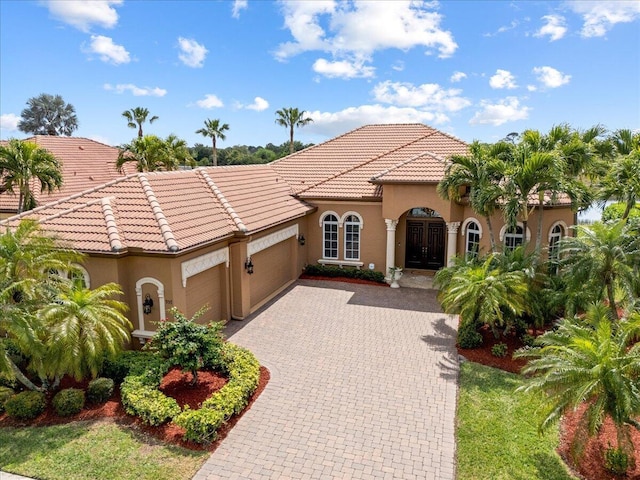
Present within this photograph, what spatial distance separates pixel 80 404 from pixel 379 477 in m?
6.91

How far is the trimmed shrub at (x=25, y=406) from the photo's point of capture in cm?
1000

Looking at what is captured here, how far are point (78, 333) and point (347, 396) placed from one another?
6.46 m

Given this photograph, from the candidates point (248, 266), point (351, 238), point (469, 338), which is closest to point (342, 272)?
point (351, 238)

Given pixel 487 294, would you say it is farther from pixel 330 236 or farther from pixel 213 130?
pixel 213 130

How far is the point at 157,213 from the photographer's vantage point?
13922 mm

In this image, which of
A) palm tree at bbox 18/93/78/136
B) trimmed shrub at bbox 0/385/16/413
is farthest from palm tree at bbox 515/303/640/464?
palm tree at bbox 18/93/78/136

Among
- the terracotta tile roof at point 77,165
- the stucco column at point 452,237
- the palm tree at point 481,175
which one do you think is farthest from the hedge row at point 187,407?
the terracotta tile roof at point 77,165

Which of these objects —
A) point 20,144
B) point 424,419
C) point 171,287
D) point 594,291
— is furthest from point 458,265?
point 20,144

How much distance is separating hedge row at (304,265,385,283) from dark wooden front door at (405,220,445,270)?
2.32m

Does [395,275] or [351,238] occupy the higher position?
[351,238]

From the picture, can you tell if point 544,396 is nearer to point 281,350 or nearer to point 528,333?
point 528,333

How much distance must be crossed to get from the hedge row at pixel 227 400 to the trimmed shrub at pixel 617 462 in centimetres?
741

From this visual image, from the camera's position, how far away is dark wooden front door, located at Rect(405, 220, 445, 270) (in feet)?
73.8

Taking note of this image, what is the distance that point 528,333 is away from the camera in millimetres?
14461
